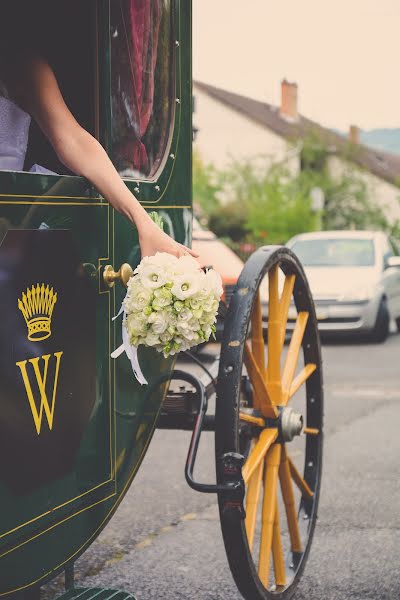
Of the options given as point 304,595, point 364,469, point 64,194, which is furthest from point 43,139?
point 364,469

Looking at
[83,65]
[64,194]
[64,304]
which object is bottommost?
[64,304]

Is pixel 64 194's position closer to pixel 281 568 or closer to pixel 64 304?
pixel 64 304

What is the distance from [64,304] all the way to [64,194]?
252mm

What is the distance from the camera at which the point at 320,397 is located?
392 centimetres

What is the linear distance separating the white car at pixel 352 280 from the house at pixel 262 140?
2676cm

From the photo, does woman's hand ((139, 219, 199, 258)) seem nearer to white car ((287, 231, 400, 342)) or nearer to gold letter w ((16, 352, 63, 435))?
gold letter w ((16, 352, 63, 435))

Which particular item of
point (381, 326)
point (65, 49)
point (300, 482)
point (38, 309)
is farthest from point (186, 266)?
point (381, 326)

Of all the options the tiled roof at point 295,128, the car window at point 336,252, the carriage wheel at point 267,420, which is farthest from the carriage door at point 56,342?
the tiled roof at point 295,128

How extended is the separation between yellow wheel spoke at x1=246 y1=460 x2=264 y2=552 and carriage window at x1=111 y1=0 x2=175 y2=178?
0.98m

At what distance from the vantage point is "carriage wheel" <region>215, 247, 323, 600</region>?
2.94m

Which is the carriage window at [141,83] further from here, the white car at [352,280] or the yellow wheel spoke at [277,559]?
the white car at [352,280]

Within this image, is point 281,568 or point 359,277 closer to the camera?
point 281,568

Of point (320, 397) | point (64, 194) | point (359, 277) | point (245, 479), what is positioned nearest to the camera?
point (64, 194)

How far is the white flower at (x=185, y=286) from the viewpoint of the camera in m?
2.55
